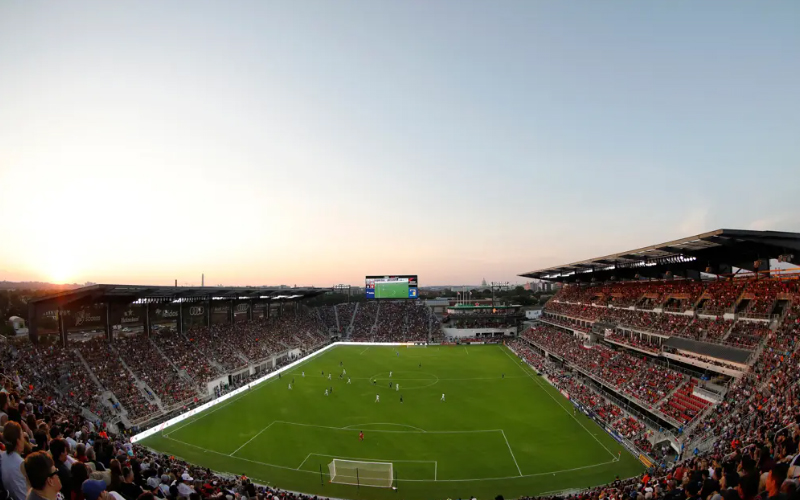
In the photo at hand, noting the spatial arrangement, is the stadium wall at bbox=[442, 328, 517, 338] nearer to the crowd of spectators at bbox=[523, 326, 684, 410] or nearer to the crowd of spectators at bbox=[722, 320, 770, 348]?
the crowd of spectators at bbox=[523, 326, 684, 410]

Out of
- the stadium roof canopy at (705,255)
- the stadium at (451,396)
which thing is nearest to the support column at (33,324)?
the stadium at (451,396)

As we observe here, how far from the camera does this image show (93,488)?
3.76 meters

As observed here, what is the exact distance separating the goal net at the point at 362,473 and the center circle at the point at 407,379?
18875 mm

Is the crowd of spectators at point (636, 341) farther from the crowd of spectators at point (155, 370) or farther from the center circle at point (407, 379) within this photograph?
the crowd of spectators at point (155, 370)

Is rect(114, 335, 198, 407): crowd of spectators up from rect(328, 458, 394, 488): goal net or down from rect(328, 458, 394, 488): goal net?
up

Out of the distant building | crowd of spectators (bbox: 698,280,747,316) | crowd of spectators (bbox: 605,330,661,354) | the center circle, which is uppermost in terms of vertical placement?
crowd of spectators (bbox: 698,280,747,316)

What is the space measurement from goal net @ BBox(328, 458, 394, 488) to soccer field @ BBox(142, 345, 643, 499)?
510 millimetres

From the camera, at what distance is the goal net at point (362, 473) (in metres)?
22.4

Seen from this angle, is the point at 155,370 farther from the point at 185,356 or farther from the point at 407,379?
the point at 407,379

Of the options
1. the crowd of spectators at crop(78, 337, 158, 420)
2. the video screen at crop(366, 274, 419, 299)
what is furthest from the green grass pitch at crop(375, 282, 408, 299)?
the crowd of spectators at crop(78, 337, 158, 420)

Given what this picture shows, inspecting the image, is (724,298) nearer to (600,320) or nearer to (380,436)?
(600,320)

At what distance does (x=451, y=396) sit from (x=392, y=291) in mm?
44330

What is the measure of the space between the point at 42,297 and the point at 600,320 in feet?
181

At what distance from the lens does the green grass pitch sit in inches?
3263
